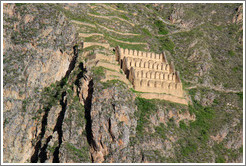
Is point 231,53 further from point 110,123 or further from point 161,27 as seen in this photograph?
point 110,123

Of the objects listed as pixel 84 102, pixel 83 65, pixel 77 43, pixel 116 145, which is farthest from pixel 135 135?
pixel 77 43

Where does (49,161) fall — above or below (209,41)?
below

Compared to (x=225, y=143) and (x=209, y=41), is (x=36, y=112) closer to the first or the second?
(x=225, y=143)

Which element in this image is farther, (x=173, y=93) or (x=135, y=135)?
(x=173, y=93)

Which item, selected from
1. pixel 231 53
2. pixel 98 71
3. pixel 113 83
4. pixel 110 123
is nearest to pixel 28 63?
pixel 98 71

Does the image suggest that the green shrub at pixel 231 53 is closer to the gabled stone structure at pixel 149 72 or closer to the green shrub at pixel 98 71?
the gabled stone structure at pixel 149 72

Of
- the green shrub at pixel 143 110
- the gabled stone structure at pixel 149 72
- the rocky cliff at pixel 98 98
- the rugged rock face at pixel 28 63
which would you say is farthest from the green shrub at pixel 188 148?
the rugged rock face at pixel 28 63
